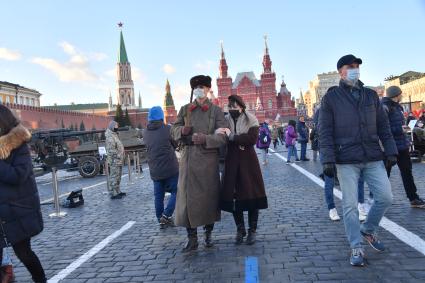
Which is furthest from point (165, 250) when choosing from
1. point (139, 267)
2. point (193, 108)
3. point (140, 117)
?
point (140, 117)

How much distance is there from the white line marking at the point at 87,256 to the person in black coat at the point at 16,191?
750mm

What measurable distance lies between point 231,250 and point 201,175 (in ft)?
2.94

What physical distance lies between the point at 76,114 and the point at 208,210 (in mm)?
56710

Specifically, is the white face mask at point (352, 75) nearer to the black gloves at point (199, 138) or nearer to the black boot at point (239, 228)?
the black gloves at point (199, 138)

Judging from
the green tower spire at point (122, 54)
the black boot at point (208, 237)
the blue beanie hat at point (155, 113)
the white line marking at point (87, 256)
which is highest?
the green tower spire at point (122, 54)

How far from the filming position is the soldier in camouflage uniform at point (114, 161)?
32.4 feet

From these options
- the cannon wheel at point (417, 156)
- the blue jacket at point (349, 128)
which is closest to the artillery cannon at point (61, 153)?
the cannon wheel at point (417, 156)

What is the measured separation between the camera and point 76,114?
58.6 meters

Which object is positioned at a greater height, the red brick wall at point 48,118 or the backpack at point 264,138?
the red brick wall at point 48,118

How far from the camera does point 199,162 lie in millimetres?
4906

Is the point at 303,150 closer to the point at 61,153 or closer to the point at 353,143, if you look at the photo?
the point at 61,153

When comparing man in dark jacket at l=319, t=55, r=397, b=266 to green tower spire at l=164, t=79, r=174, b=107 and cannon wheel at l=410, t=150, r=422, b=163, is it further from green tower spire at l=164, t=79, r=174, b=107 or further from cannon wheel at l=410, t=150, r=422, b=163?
green tower spire at l=164, t=79, r=174, b=107

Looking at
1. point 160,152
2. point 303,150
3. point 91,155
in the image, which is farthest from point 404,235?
point 91,155

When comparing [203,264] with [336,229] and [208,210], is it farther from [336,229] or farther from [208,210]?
[336,229]
